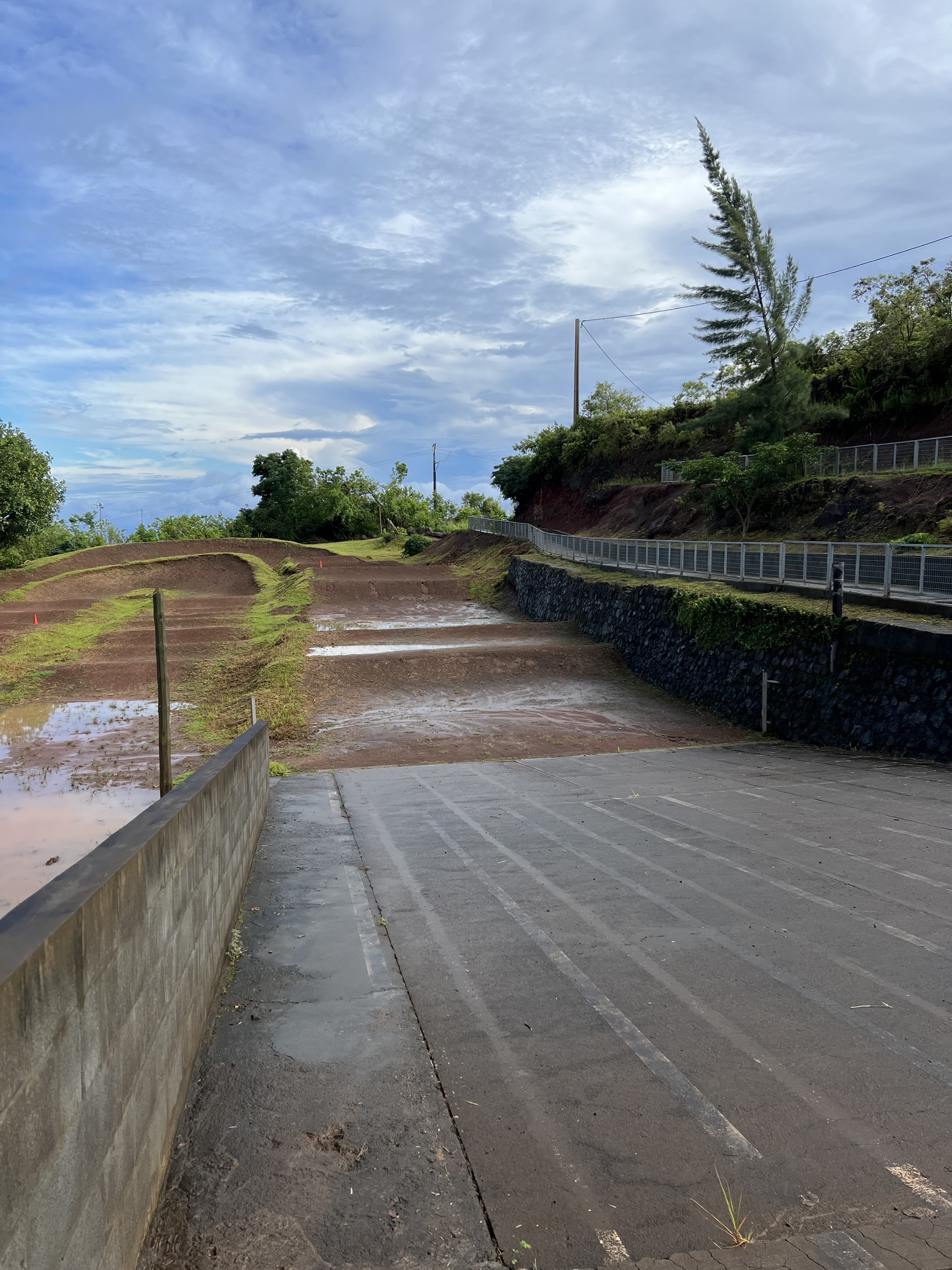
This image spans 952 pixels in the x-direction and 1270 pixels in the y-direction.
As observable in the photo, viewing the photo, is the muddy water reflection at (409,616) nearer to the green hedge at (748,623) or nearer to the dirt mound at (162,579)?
the green hedge at (748,623)

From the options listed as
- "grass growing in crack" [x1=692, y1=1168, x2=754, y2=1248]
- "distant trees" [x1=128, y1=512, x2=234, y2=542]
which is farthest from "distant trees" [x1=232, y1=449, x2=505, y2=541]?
"grass growing in crack" [x1=692, y1=1168, x2=754, y2=1248]

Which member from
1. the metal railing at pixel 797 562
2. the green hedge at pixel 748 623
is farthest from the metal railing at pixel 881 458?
the green hedge at pixel 748 623

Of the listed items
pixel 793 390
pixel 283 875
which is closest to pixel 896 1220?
pixel 283 875

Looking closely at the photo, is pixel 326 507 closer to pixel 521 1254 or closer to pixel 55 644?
pixel 55 644

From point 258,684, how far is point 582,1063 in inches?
766

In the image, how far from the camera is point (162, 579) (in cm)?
5478

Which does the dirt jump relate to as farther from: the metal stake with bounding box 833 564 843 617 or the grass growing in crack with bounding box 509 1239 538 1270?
the grass growing in crack with bounding box 509 1239 538 1270

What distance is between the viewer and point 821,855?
771cm

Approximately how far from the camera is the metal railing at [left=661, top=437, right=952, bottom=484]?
27.6 metres

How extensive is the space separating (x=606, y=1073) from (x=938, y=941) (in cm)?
279

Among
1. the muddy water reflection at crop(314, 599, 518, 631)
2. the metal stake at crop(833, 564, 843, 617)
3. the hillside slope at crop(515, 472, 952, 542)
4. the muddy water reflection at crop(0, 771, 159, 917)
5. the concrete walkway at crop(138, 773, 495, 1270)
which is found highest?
the hillside slope at crop(515, 472, 952, 542)

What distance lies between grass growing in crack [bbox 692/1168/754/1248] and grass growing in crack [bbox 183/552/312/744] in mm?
14387

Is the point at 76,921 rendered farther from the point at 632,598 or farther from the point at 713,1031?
the point at 632,598

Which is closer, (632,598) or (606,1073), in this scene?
(606,1073)
